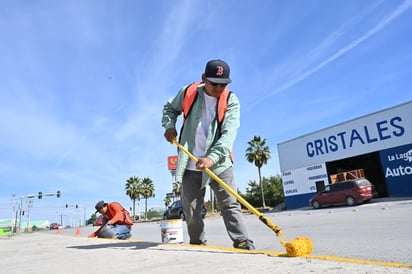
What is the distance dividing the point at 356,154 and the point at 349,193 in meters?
6.05

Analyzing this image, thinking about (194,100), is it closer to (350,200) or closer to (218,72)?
(218,72)

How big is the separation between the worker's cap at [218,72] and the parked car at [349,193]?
15648 mm

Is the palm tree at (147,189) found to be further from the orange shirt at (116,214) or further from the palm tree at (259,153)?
the orange shirt at (116,214)

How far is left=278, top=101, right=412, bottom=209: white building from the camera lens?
62.1 feet

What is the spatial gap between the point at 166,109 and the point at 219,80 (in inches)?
32.7

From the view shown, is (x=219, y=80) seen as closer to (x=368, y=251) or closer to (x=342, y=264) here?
(x=342, y=264)

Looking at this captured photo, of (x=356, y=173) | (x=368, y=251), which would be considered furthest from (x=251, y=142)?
(x=368, y=251)

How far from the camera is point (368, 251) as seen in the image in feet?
10.4

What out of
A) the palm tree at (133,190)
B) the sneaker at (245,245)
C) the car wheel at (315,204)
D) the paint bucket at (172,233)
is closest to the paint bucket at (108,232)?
the paint bucket at (172,233)

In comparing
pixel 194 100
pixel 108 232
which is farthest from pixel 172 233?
pixel 108 232

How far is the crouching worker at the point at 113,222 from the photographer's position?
19.0 ft

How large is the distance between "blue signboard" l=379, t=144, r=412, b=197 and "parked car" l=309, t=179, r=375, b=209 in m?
3.41

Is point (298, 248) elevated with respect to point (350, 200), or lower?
lower

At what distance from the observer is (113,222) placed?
593 centimetres
